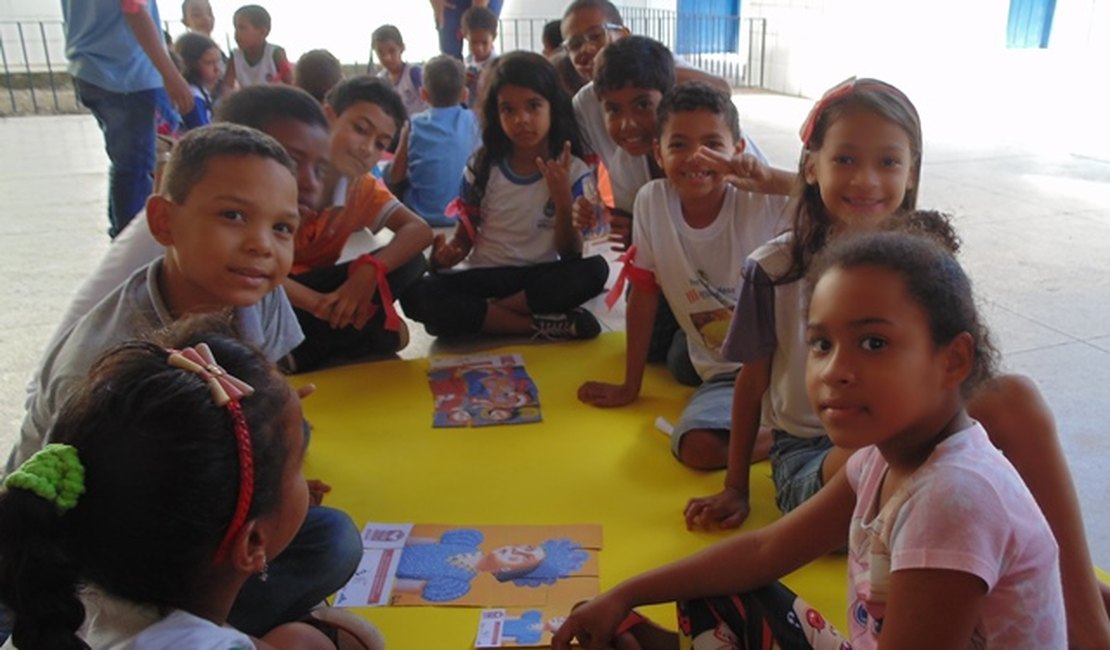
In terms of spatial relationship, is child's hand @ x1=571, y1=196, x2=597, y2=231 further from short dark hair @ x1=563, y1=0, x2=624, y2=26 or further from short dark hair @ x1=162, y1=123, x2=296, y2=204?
short dark hair @ x1=162, y1=123, x2=296, y2=204

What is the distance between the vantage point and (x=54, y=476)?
3.07ft

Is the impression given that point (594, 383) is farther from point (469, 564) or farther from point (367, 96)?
point (367, 96)

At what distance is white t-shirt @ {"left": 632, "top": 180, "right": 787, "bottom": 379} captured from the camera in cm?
240

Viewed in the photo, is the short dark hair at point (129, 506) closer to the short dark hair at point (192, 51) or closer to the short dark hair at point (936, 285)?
the short dark hair at point (936, 285)

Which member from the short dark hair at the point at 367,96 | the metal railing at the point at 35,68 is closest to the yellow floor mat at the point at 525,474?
the short dark hair at the point at 367,96

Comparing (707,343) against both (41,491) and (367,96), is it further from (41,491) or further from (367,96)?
(41,491)

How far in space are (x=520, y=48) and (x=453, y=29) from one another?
12.6 feet

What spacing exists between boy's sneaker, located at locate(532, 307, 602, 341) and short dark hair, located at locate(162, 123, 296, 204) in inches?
58.0

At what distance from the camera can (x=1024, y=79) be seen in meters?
9.17

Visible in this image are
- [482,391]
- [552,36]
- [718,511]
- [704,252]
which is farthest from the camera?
[552,36]

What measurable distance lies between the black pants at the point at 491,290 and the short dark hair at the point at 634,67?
64 cm

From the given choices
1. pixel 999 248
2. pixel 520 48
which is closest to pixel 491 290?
pixel 999 248

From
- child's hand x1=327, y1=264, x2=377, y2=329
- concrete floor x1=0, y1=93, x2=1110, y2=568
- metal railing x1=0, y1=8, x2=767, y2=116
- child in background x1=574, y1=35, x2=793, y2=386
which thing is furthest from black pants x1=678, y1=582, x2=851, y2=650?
metal railing x1=0, y1=8, x2=767, y2=116

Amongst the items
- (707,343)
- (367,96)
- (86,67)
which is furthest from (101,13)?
(707,343)
